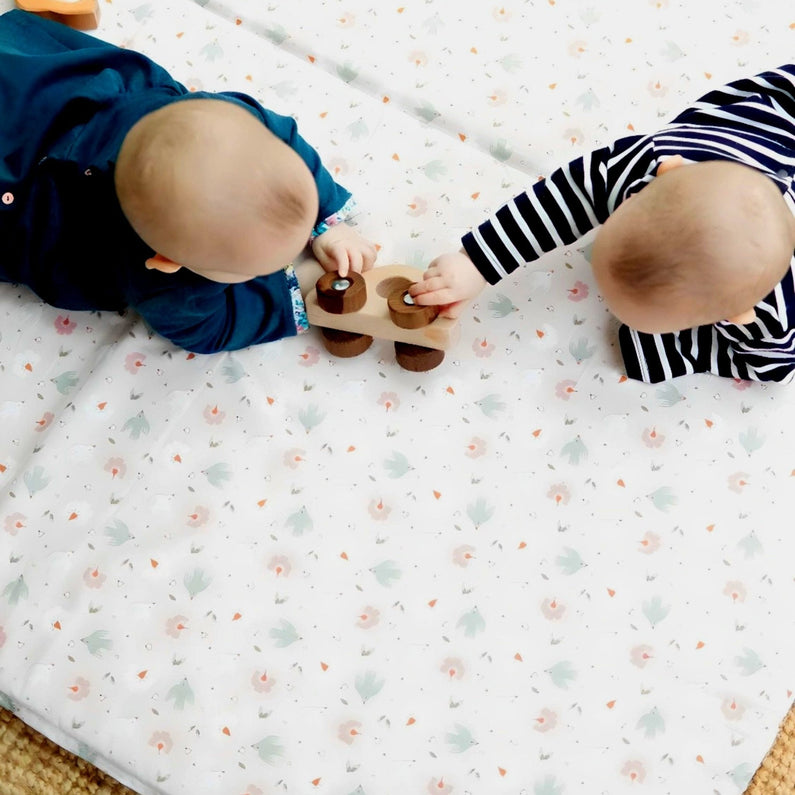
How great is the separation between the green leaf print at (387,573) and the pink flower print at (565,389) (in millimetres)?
234

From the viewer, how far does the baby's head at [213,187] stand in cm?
72

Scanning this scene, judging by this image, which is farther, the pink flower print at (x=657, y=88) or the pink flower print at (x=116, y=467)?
the pink flower print at (x=657, y=88)

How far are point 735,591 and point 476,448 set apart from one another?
0.27 meters

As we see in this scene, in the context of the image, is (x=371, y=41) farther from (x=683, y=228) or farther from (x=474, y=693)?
(x=474, y=693)

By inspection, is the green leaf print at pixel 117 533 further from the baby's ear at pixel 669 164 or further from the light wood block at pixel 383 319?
the baby's ear at pixel 669 164

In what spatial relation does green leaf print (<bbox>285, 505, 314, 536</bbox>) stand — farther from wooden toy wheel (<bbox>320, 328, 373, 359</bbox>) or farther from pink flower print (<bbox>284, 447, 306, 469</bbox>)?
wooden toy wheel (<bbox>320, 328, 373, 359</bbox>)

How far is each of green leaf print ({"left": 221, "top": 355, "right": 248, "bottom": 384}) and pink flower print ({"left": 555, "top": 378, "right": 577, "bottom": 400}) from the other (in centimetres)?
31

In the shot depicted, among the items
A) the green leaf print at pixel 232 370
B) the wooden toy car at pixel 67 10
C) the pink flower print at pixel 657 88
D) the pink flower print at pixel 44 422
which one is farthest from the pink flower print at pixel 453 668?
the wooden toy car at pixel 67 10

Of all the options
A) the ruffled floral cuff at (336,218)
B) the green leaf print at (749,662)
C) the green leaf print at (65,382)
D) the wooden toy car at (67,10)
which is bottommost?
the green leaf print at (65,382)

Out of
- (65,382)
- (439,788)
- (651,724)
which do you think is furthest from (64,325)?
(651,724)

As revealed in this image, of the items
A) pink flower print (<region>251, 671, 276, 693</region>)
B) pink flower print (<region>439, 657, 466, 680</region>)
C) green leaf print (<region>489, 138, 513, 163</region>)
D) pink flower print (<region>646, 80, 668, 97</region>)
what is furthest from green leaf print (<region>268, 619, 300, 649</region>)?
pink flower print (<region>646, 80, 668, 97</region>)

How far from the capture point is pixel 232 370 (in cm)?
96

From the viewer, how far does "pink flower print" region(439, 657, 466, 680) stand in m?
0.86

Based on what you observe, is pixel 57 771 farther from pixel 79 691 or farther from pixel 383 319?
pixel 383 319
